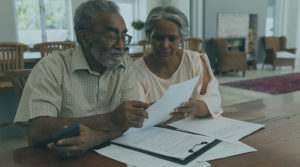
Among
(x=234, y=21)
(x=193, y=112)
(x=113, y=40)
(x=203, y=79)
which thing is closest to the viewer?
(x=113, y=40)

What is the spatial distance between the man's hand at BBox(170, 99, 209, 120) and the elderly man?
0.57 feet

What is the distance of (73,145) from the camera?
2.27 ft

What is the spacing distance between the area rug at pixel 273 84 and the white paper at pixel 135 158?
389cm

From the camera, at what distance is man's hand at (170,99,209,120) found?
37.9 inches

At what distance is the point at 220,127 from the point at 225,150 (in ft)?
0.68

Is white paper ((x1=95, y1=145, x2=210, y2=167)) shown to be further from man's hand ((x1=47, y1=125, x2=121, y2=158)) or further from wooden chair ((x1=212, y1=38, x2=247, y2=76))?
wooden chair ((x1=212, y1=38, x2=247, y2=76))

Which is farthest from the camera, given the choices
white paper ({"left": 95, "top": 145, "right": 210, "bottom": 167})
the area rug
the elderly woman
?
the area rug

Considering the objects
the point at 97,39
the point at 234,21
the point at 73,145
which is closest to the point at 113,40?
the point at 97,39

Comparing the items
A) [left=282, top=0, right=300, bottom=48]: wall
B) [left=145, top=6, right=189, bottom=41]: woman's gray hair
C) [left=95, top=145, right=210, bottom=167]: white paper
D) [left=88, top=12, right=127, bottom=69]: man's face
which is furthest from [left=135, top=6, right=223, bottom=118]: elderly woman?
[left=282, top=0, right=300, bottom=48]: wall

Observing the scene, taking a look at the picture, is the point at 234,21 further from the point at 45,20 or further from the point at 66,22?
the point at 45,20

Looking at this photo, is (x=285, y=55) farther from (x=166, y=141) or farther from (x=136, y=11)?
(x=166, y=141)

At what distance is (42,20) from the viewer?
5.64 meters

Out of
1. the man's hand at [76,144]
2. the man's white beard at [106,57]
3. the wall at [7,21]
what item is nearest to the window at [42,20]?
the wall at [7,21]

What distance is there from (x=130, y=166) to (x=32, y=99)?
388 millimetres
